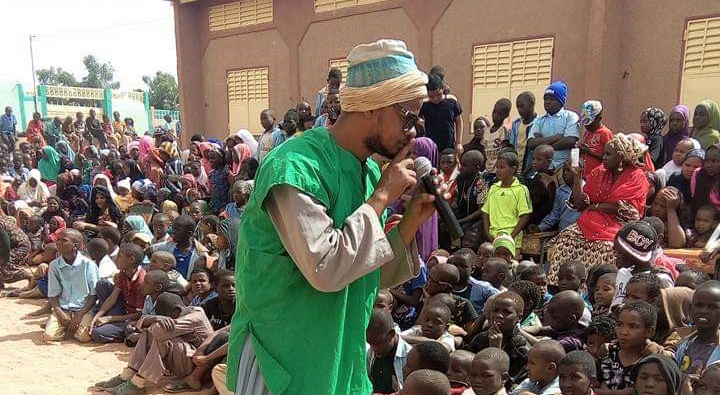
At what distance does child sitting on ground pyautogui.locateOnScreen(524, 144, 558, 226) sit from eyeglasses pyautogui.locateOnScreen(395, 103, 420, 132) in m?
4.57

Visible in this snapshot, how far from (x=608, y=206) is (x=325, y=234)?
4217mm

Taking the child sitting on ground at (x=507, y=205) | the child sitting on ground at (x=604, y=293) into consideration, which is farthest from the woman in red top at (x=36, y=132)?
the child sitting on ground at (x=604, y=293)

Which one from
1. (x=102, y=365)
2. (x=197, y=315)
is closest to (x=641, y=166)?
(x=197, y=315)

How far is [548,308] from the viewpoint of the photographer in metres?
3.77

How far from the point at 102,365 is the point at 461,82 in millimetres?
6529

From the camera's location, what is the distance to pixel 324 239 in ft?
4.25

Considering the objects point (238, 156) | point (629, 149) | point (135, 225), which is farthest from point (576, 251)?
point (238, 156)

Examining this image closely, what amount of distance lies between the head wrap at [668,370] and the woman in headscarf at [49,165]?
1302 centimetres

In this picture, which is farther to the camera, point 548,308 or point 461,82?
point 461,82

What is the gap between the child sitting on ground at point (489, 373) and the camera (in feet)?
10.0

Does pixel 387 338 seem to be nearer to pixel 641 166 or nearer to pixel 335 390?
pixel 335 390

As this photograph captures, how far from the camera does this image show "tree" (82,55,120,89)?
63.7 meters

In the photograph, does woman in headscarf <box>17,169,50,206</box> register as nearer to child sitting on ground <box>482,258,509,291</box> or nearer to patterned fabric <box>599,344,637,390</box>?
child sitting on ground <box>482,258,509,291</box>

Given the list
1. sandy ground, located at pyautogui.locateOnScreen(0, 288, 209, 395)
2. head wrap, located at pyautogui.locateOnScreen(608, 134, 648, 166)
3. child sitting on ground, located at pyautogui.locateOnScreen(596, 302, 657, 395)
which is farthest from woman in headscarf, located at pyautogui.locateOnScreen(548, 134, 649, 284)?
sandy ground, located at pyautogui.locateOnScreen(0, 288, 209, 395)
